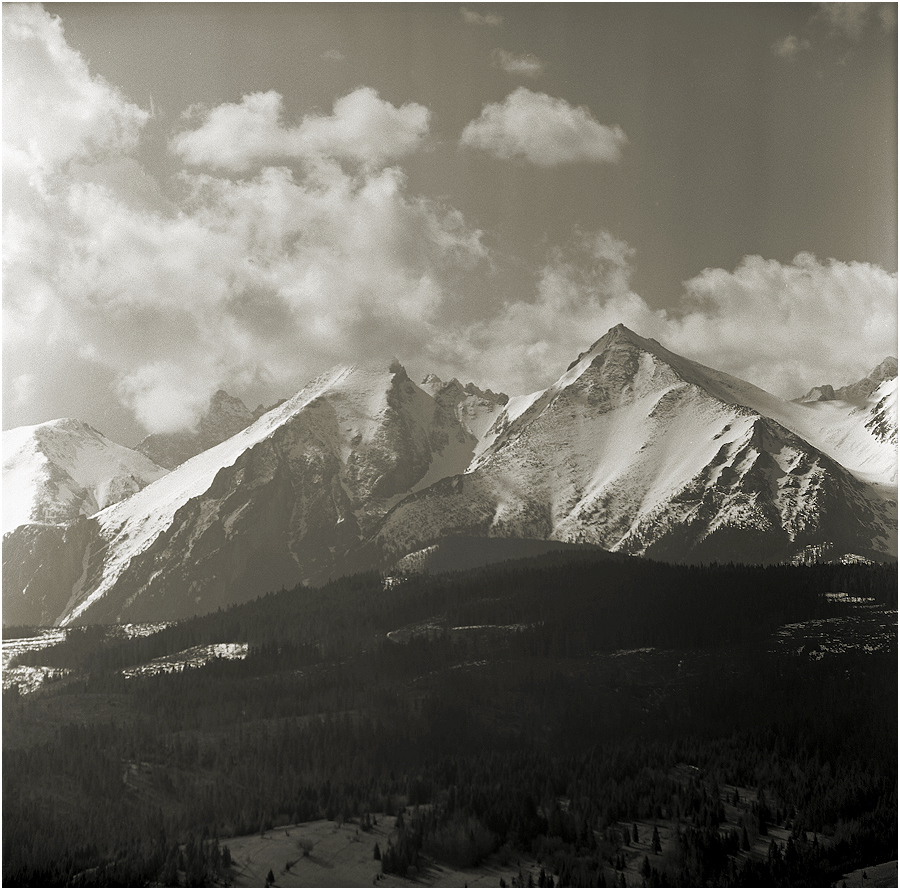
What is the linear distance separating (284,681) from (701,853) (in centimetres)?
8201

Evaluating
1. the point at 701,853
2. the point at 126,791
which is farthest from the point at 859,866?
the point at 126,791

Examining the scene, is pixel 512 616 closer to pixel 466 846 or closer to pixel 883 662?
pixel 883 662

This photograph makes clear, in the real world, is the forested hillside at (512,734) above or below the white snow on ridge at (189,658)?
below

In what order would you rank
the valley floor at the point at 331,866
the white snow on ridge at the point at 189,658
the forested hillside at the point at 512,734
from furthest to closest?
the white snow on ridge at the point at 189,658 → the forested hillside at the point at 512,734 → the valley floor at the point at 331,866

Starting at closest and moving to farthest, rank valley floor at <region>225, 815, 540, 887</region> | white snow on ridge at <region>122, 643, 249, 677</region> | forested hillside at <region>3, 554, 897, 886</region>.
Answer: valley floor at <region>225, 815, 540, 887</region>
forested hillside at <region>3, 554, 897, 886</region>
white snow on ridge at <region>122, 643, 249, 677</region>

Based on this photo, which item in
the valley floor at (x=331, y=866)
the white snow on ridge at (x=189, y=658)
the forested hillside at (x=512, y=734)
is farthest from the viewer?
the white snow on ridge at (x=189, y=658)

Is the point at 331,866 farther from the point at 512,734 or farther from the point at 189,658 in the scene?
the point at 189,658

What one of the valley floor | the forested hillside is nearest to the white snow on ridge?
the forested hillside

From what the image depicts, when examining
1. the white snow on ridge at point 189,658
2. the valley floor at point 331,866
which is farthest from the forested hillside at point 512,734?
the white snow on ridge at point 189,658

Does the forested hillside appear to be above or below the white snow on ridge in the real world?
below

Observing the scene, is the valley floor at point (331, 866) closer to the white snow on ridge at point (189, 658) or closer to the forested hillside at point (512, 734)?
the forested hillside at point (512, 734)

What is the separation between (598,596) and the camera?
588 feet

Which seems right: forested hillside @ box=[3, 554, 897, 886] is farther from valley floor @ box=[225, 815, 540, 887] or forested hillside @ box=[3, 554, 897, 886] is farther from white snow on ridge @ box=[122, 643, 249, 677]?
white snow on ridge @ box=[122, 643, 249, 677]

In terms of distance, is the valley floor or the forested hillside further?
the forested hillside
